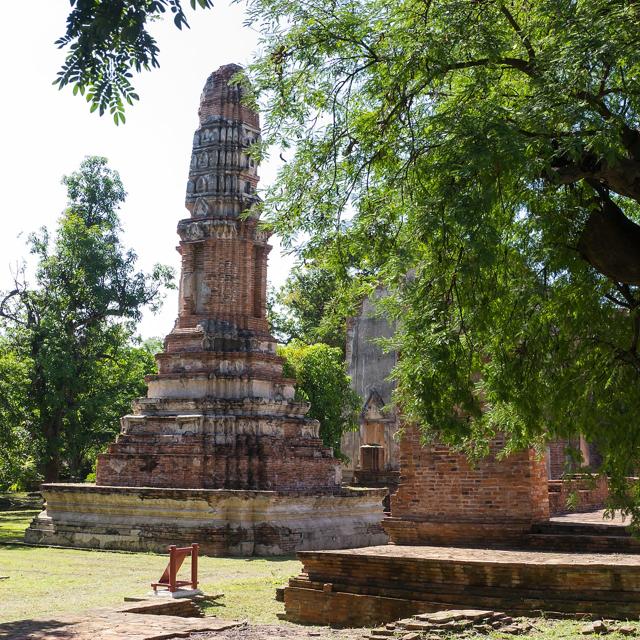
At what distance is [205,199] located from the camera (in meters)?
20.8

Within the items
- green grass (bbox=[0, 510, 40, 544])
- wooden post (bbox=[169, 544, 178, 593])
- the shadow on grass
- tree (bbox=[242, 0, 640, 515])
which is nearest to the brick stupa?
green grass (bbox=[0, 510, 40, 544])

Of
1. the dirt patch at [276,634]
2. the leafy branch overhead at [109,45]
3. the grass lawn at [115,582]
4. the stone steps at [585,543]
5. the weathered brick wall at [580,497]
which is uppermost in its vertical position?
the leafy branch overhead at [109,45]

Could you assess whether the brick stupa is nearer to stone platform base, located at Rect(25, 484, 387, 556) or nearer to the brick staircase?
stone platform base, located at Rect(25, 484, 387, 556)

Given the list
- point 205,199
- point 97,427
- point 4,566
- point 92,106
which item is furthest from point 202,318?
point 92,106

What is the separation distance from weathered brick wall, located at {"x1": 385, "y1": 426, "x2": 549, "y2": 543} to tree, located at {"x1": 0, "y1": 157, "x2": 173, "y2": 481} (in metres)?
17.9

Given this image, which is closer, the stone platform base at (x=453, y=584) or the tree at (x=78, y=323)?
the stone platform base at (x=453, y=584)

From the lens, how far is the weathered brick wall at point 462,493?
11008 mm

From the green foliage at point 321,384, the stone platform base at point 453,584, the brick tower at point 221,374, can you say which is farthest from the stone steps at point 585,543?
the green foliage at point 321,384

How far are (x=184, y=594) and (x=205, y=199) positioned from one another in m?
12.1

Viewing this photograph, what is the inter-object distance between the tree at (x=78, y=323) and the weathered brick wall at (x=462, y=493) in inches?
703

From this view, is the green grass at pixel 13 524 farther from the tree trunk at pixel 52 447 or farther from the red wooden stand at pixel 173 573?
the red wooden stand at pixel 173 573

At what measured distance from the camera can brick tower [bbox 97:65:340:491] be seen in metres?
18.6

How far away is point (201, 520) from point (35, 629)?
9.70 m

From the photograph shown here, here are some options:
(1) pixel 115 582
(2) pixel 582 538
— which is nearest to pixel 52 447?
→ (1) pixel 115 582
